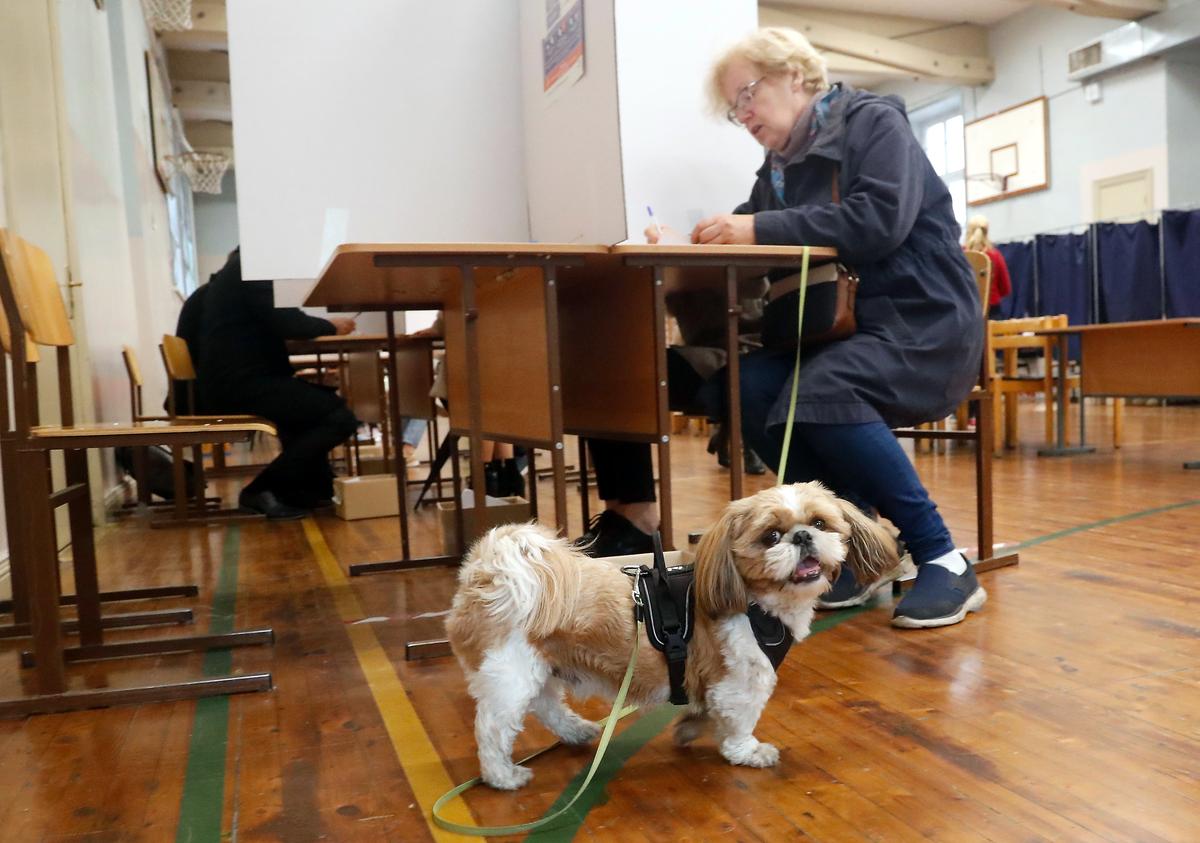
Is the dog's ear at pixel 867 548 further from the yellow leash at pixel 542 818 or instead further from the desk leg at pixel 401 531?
the desk leg at pixel 401 531

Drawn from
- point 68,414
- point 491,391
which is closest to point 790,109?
point 491,391

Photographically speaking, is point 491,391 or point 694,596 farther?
point 491,391

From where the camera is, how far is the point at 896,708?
5.02 ft

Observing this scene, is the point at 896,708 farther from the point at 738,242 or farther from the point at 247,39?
the point at 247,39

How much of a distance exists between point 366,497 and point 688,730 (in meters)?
2.90

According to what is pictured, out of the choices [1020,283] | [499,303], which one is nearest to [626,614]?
[499,303]

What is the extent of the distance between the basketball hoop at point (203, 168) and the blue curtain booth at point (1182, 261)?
996 centimetres

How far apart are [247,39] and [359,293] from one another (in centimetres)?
107

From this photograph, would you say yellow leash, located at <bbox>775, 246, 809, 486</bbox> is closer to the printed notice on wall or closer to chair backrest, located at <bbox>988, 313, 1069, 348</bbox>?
the printed notice on wall

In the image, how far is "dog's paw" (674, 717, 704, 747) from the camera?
1421 millimetres

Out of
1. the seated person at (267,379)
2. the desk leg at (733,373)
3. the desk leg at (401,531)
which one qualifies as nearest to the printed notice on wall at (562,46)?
the desk leg at (401,531)

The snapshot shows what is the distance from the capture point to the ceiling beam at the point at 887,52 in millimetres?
11125

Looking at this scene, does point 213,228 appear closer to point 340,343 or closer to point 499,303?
point 340,343

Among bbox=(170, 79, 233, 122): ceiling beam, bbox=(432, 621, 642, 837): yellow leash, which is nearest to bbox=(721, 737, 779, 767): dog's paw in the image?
bbox=(432, 621, 642, 837): yellow leash
